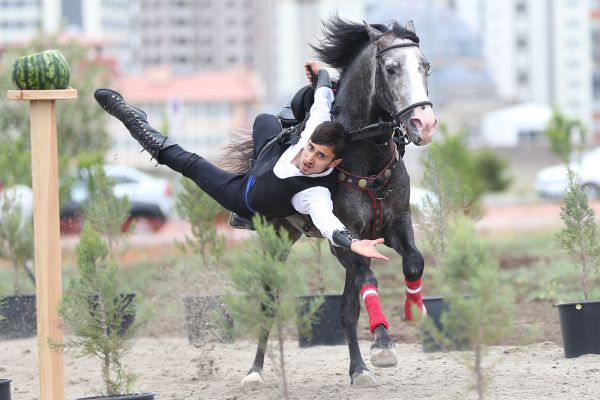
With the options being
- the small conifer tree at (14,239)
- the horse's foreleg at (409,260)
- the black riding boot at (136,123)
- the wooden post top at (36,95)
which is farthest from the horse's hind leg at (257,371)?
the small conifer tree at (14,239)

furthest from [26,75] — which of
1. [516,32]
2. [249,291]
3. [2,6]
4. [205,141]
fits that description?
[2,6]

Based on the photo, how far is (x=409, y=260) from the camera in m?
8.60

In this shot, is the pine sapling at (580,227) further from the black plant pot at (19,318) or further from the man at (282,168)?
the black plant pot at (19,318)

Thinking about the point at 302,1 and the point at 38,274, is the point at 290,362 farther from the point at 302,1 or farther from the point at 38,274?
the point at 302,1

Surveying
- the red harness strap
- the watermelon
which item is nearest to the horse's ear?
the red harness strap

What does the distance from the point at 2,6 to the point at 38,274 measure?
136509 millimetres

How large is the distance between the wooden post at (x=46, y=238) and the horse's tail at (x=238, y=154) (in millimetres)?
1977

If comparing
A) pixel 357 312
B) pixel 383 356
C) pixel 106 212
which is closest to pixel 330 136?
pixel 383 356

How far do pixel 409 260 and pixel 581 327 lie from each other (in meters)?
1.42

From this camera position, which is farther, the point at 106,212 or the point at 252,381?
the point at 106,212

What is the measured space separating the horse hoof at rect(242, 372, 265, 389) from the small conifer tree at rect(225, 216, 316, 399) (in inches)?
84.1

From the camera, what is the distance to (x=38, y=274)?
7.97 meters

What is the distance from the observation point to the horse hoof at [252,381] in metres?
9.42

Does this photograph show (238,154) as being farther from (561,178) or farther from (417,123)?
(561,178)
